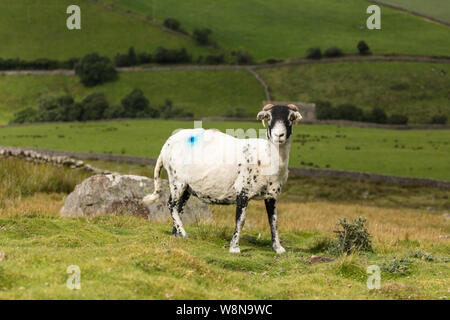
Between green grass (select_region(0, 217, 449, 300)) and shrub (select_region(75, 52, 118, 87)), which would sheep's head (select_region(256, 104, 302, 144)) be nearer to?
green grass (select_region(0, 217, 449, 300))

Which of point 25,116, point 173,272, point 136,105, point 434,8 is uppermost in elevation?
point 434,8

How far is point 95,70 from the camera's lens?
409ft

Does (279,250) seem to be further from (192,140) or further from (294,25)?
(294,25)

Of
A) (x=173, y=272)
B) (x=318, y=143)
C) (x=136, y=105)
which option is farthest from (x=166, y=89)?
(x=173, y=272)

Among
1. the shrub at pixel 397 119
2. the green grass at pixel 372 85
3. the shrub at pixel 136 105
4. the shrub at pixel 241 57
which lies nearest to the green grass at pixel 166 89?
the shrub at pixel 136 105

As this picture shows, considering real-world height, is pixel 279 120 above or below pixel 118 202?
above

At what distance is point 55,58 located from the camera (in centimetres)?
13938

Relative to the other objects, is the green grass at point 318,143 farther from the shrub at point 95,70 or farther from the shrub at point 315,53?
the shrub at point 315,53

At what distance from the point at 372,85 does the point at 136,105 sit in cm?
4188

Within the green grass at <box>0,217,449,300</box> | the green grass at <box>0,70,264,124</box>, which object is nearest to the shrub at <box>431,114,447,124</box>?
the green grass at <box>0,70,264,124</box>
